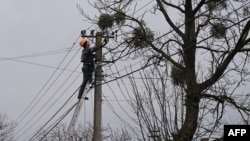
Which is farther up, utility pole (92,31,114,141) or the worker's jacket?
the worker's jacket

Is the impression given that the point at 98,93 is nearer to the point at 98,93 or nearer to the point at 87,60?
the point at 98,93

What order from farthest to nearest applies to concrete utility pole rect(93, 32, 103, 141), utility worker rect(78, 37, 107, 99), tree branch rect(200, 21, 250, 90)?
utility worker rect(78, 37, 107, 99) < concrete utility pole rect(93, 32, 103, 141) < tree branch rect(200, 21, 250, 90)

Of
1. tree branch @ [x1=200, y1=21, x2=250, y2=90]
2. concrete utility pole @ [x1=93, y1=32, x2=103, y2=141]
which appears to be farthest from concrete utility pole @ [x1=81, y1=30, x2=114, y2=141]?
tree branch @ [x1=200, y1=21, x2=250, y2=90]

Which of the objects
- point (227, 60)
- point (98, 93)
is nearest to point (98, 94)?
point (98, 93)

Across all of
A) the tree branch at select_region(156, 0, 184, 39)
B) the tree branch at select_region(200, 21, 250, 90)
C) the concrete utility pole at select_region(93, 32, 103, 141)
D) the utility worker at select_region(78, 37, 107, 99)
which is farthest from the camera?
the utility worker at select_region(78, 37, 107, 99)

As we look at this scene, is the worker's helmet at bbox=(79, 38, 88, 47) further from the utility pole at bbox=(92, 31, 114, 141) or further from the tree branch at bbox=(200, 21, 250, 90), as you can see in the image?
the tree branch at bbox=(200, 21, 250, 90)

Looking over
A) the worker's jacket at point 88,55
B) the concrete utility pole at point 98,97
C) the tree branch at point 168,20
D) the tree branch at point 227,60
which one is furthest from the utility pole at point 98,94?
the tree branch at point 227,60

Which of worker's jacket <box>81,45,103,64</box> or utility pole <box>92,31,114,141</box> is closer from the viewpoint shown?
utility pole <box>92,31,114,141</box>

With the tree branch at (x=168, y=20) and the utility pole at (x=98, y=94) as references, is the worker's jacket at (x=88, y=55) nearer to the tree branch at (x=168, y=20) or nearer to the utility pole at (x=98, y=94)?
the utility pole at (x=98, y=94)

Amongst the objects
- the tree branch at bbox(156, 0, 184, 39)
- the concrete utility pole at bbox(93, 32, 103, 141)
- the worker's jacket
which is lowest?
the concrete utility pole at bbox(93, 32, 103, 141)

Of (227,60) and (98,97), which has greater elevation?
(227,60)

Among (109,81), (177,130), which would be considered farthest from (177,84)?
(109,81)

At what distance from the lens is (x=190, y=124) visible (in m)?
11.3

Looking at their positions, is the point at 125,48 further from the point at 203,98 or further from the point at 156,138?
the point at 156,138
